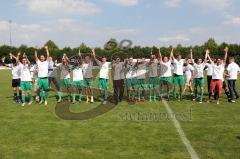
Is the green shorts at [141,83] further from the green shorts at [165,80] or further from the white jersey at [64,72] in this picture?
the white jersey at [64,72]

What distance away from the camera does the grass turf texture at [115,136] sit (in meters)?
7.79

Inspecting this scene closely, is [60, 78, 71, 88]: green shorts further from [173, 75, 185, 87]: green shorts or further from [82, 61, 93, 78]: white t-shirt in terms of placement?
[173, 75, 185, 87]: green shorts

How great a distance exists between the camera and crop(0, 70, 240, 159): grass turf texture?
7.79 meters

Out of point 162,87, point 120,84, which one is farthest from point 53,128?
point 162,87

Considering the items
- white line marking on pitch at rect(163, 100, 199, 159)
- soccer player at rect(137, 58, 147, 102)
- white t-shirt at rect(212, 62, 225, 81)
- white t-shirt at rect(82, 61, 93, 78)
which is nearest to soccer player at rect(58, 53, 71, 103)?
white t-shirt at rect(82, 61, 93, 78)

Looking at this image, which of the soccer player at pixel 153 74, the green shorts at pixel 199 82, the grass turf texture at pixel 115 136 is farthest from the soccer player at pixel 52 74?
the green shorts at pixel 199 82

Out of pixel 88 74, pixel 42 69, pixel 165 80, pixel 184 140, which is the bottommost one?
pixel 184 140

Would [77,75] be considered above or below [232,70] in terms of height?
below

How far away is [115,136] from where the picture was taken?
367 inches

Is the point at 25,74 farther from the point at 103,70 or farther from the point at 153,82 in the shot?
the point at 153,82

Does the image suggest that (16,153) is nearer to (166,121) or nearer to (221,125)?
(166,121)

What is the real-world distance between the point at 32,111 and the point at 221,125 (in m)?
6.85

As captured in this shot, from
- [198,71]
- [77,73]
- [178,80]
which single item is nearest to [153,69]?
[178,80]

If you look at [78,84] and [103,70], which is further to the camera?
[78,84]
